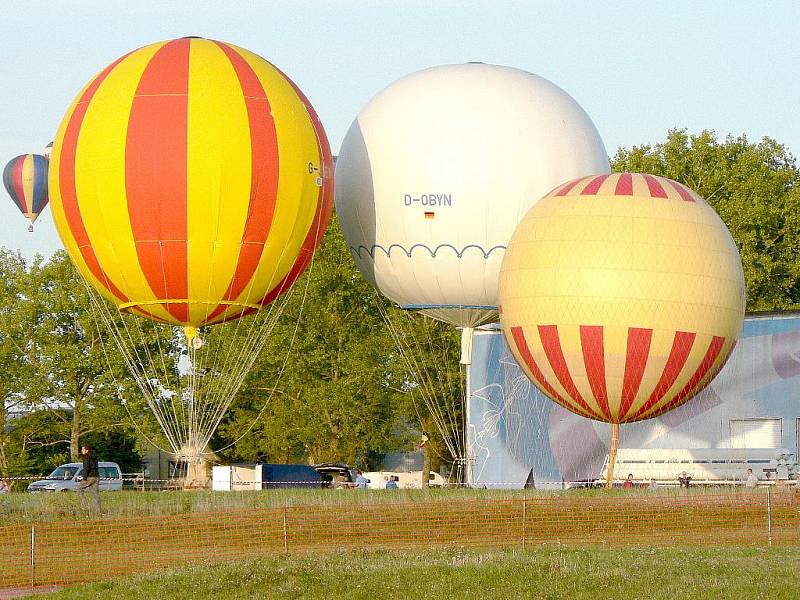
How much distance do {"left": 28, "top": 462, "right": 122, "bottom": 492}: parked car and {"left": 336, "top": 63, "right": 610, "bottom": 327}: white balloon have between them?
14.7 metres

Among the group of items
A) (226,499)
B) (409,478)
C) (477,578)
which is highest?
(226,499)

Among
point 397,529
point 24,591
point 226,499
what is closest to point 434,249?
point 226,499

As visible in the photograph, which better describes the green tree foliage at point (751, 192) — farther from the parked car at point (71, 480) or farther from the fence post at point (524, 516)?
the fence post at point (524, 516)

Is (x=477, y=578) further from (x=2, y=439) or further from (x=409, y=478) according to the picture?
(x=2, y=439)

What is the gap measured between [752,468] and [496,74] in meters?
12.8

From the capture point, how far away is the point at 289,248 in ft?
90.1

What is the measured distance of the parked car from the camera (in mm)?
42062

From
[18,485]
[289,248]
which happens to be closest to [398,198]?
[289,248]

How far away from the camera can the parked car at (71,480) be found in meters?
42.1

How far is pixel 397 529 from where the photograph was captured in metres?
23.2

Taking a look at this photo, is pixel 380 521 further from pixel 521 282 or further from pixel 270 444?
pixel 270 444

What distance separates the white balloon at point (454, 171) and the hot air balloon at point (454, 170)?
0.07 ft

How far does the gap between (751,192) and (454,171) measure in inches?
1266

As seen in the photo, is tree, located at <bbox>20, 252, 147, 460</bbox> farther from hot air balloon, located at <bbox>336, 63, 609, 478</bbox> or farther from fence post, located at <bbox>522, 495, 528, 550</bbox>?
fence post, located at <bbox>522, 495, 528, 550</bbox>
